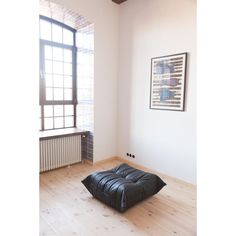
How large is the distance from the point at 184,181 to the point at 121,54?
2.63 meters

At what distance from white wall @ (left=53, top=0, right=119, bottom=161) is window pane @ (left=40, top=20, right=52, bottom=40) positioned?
742 millimetres

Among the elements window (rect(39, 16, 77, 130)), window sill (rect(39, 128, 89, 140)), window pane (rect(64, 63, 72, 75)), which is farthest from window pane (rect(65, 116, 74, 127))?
window pane (rect(64, 63, 72, 75))

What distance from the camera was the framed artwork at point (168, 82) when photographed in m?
2.93

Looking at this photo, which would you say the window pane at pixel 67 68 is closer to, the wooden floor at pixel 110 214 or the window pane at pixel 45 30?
the window pane at pixel 45 30

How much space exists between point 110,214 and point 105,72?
101 inches

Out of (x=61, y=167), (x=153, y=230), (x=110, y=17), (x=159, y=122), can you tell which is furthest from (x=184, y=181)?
(x=110, y=17)

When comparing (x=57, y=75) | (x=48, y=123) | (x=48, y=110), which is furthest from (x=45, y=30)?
(x=48, y=123)

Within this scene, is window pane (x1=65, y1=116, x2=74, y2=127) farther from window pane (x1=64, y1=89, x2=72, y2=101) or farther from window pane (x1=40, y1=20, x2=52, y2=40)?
window pane (x1=40, y1=20, x2=52, y2=40)

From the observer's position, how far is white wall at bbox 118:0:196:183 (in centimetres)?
288

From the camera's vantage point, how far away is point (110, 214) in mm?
2191

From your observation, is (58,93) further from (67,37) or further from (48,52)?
(67,37)

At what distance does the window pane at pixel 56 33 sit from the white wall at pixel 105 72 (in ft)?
2.14
